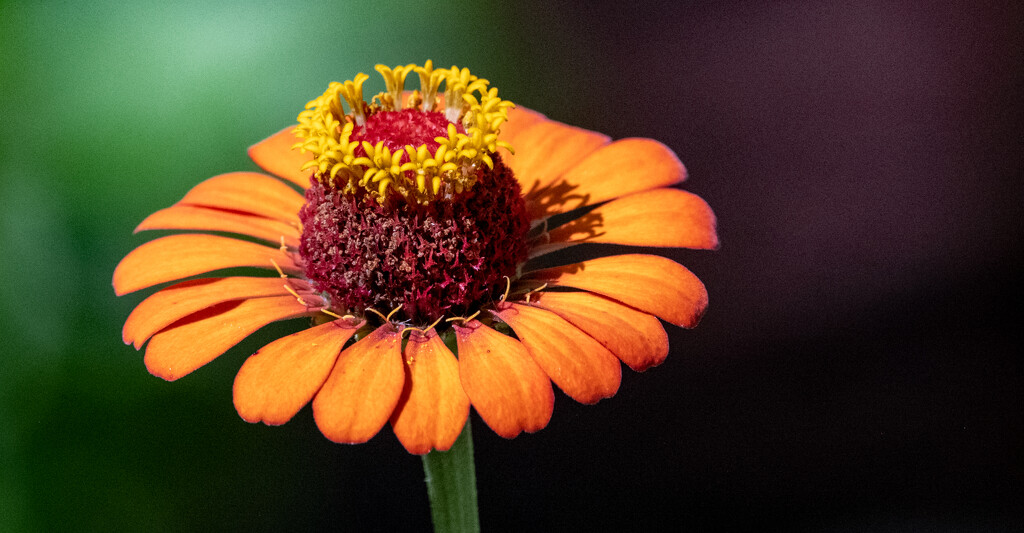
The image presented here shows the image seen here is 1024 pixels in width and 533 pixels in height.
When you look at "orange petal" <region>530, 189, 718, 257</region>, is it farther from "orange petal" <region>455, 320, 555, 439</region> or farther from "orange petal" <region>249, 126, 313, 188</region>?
"orange petal" <region>249, 126, 313, 188</region>

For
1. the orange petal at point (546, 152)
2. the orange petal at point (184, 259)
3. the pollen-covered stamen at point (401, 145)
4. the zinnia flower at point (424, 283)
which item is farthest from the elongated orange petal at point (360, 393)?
the orange petal at point (546, 152)

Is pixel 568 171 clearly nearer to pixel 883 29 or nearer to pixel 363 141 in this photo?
pixel 363 141

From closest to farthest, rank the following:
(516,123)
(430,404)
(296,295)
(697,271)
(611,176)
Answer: (430,404)
(296,295)
(611,176)
(516,123)
(697,271)

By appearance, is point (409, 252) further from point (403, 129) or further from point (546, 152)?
point (546, 152)

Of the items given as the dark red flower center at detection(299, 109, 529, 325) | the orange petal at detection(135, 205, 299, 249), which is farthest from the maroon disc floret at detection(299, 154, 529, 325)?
the orange petal at detection(135, 205, 299, 249)

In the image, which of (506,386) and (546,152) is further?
(546,152)

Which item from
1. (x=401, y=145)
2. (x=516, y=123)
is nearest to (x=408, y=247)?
(x=401, y=145)

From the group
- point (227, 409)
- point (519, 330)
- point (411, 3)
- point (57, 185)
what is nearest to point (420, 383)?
point (519, 330)
